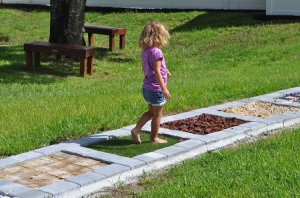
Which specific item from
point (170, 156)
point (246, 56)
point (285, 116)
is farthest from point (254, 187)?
point (246, 56)

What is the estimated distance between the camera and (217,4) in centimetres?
2270

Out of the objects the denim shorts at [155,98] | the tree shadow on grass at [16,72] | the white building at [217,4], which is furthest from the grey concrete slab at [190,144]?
the white building at [217,4]

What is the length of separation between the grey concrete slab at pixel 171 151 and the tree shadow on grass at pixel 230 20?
13.9 metres

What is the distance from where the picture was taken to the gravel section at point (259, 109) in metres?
7.73

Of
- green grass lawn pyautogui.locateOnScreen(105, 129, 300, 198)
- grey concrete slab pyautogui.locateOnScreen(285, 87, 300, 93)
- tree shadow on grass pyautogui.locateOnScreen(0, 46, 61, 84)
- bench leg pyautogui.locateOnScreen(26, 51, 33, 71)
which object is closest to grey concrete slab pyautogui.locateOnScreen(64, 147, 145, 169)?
green grass lawn pyautogui.locateOnScreen(105, 129, 300, 198)

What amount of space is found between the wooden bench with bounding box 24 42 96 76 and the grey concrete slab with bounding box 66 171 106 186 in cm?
799

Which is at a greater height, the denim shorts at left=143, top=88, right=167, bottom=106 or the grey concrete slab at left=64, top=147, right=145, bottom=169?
the denim shorts at left=143, top=88, right=167, bottom=106

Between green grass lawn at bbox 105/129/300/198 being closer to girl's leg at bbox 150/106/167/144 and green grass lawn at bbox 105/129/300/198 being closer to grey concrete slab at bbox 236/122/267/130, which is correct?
girl's leg at bbox 150/106/167/144

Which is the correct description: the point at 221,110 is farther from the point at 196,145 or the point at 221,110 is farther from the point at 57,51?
the point at 57,51

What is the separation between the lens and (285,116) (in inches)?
294

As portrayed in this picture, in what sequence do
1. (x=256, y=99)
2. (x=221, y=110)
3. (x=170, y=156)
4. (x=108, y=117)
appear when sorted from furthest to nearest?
(x=256, y=99) → (x=221, y=110) → (x=108, y=117) → (x=170, y=156)

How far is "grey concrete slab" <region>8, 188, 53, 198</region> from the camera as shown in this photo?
4.64 metres

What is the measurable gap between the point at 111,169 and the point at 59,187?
608mm

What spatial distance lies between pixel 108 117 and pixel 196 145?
1659 mm
